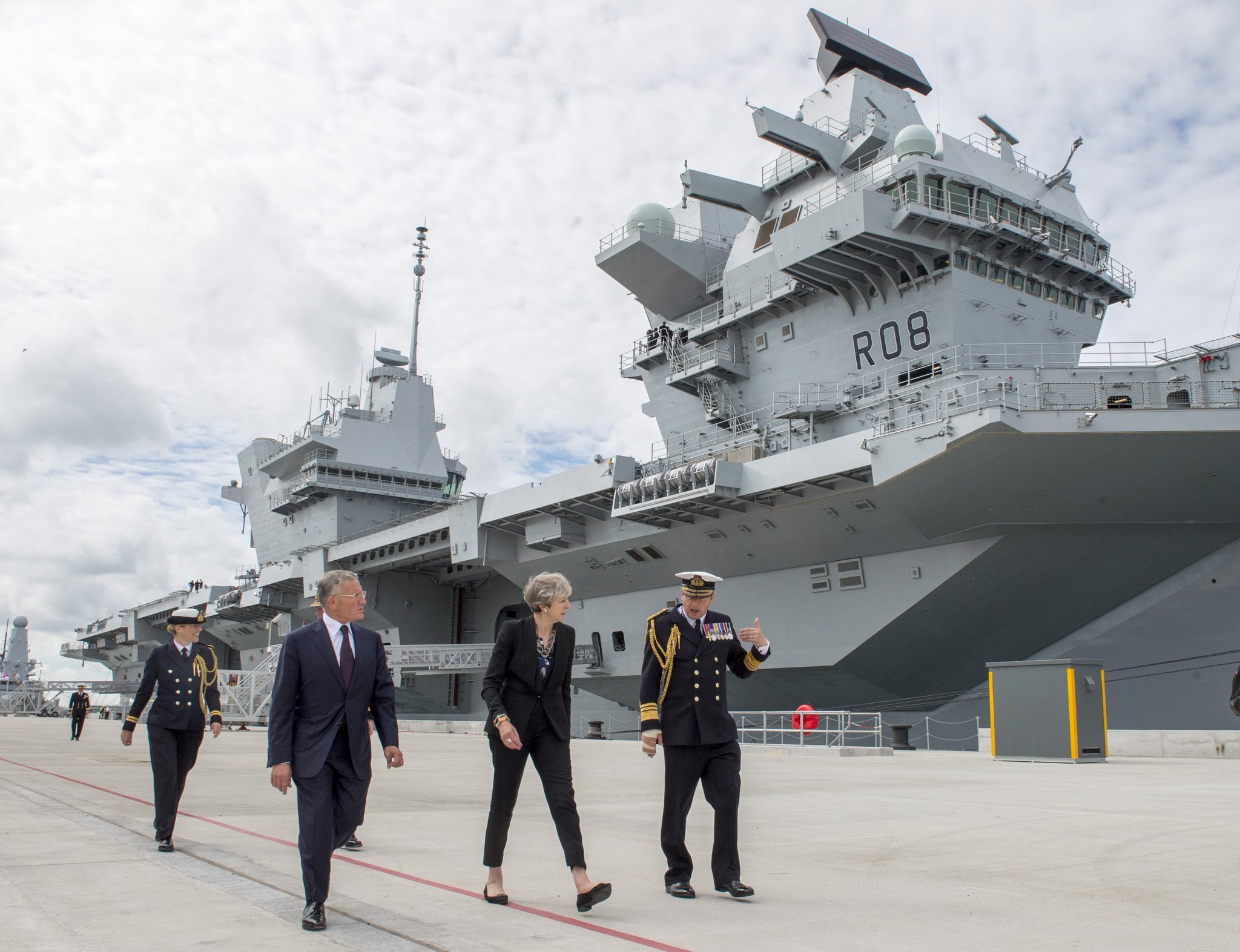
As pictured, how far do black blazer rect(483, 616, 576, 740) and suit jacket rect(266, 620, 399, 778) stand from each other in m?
0.42

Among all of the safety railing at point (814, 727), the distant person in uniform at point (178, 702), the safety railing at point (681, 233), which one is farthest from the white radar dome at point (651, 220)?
the distant person in uniform at point (178, 702)

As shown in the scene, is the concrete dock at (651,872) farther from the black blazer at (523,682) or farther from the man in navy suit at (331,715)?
the black blazer at (523,682)

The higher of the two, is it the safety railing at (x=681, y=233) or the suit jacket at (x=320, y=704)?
the safety railing at (x=681, y=233)

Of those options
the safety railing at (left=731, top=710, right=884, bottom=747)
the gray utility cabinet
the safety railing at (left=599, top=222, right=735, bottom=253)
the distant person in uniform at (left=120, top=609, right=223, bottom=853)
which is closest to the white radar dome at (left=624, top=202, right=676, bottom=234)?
the safety railing at (left=599, top=222, right=735, bottom=253)

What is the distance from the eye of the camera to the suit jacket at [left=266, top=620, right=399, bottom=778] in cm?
371

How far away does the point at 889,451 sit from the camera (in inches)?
608

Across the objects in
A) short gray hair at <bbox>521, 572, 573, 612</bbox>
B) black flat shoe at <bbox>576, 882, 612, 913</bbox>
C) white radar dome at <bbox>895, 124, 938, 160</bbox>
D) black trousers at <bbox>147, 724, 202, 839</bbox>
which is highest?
white radar dome at <bbox>895, 124, 938, 160</bbox>

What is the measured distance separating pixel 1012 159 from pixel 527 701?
20.8 metres

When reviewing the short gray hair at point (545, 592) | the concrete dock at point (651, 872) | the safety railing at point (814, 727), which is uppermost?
the short gray hair at point (545, 592)

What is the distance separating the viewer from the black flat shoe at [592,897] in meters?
3.45

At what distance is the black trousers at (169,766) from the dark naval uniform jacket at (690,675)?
8.28ft

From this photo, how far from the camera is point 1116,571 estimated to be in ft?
54.5

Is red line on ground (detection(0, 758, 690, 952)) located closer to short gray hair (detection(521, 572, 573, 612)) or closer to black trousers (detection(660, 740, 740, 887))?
black trousers (detection(660, 740, 740, 887))

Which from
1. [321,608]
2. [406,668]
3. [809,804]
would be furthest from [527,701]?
[406,668]
